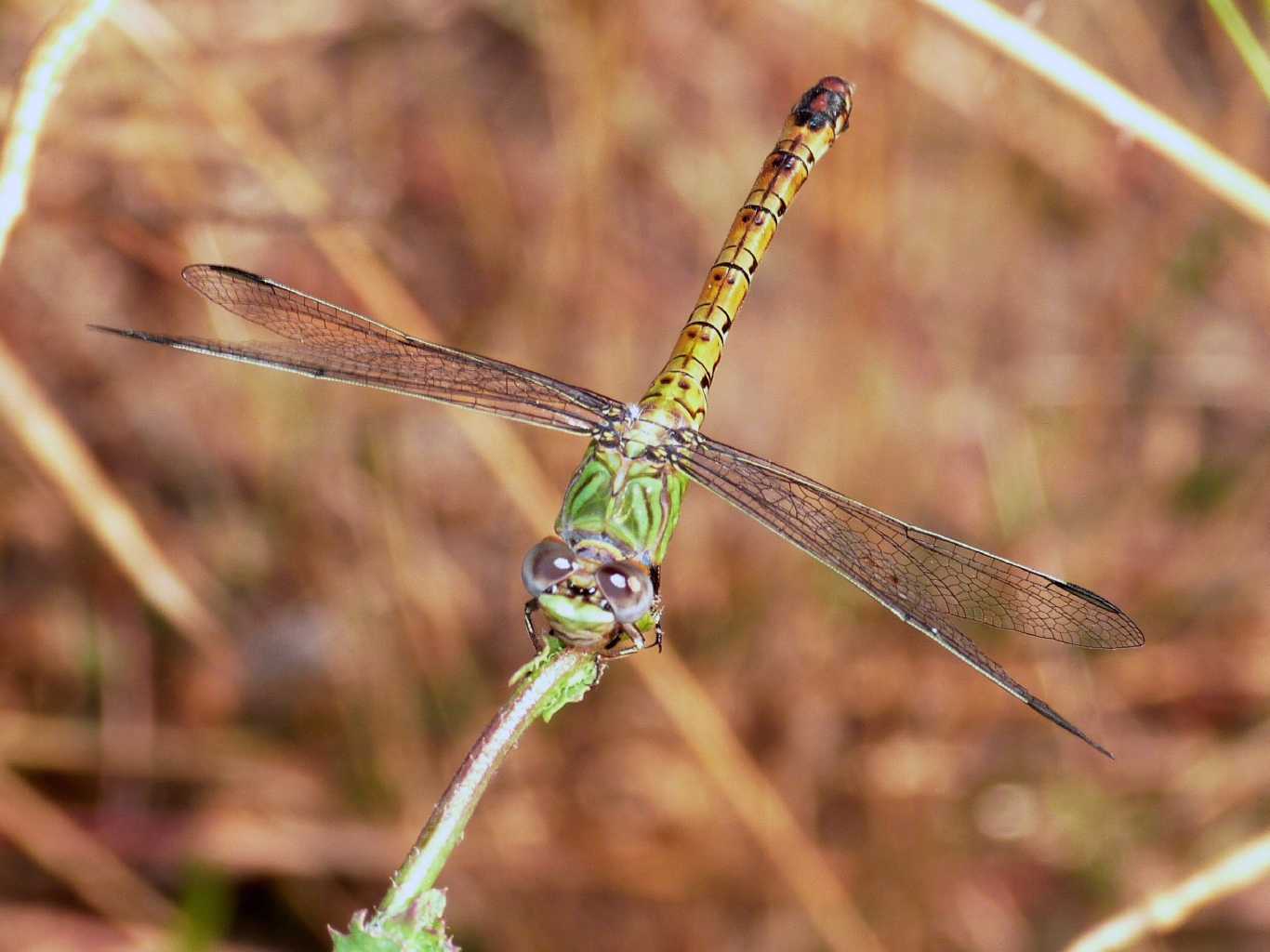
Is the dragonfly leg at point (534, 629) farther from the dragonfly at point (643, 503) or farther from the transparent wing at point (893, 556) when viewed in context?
the transparent wing at point (893, 556)

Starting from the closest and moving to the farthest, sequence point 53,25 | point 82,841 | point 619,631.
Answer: point 53,25 → point 619,631 → point 82,841

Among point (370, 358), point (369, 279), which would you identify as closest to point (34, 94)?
point (370, 358)

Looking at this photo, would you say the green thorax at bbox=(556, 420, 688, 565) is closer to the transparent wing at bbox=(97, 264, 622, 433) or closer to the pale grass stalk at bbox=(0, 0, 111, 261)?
the transparent wing at bbox=(97, 264, 622, 433)

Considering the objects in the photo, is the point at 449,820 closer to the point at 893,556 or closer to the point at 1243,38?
the point at 893,556

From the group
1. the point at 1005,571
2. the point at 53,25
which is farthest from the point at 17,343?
the point at 1005,571

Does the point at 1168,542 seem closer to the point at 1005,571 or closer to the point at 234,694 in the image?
the point at 1005,571

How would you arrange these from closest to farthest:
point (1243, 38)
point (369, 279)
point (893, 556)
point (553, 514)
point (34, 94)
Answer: point (34, 94) < point (1243, 38) < point (893, 556) < point (369, 279) < point (553, 514)

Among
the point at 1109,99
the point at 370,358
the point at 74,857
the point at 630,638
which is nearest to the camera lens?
the point at 1109,99

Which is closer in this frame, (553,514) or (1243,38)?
(1243,38)
